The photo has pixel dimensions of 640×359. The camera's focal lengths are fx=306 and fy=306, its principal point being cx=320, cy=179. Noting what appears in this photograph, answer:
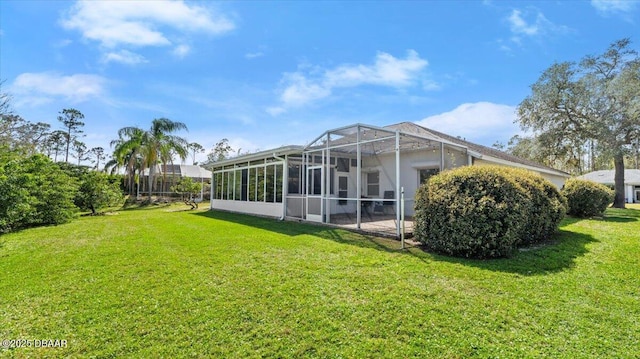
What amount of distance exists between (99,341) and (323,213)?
8.50 meters

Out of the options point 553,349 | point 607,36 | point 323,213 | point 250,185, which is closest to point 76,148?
point 250,185

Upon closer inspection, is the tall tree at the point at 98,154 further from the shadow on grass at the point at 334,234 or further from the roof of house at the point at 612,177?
the roof of house at the point at 612,177

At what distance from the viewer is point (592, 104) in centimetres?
1812

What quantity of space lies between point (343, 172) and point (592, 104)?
16.1m

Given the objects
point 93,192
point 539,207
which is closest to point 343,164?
point 539,207

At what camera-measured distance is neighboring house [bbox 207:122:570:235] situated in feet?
37.4

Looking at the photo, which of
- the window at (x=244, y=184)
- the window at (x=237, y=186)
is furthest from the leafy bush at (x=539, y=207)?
the window at (x=237, y=186)

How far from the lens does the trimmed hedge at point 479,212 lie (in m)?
6.00

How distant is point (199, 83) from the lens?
12898mm

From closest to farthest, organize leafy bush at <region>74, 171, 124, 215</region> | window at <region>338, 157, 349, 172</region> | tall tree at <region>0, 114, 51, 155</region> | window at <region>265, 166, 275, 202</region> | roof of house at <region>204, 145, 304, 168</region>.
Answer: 1. roof of house at <region>204, 145, 304, 168</region>
2. window at <region>265, 166, 275, 202</region>
3. window at <region>338, 157, 349, 172</region>
4. tall tree at <region>0, 114, 51, 155</region>
5. leafy bush at <region>74, 171, 124, 215</region>

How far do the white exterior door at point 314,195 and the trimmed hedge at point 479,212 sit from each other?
4.87 m

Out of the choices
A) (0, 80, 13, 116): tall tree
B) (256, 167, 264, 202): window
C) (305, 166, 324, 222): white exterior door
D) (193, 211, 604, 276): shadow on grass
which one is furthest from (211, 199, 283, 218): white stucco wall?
(0, 80, 13, 116): tall tree

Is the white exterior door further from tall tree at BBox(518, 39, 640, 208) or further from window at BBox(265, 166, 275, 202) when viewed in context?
tall tree at BBox(518, 39, 640, 208)

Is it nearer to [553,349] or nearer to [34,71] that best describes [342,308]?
[553,349]
